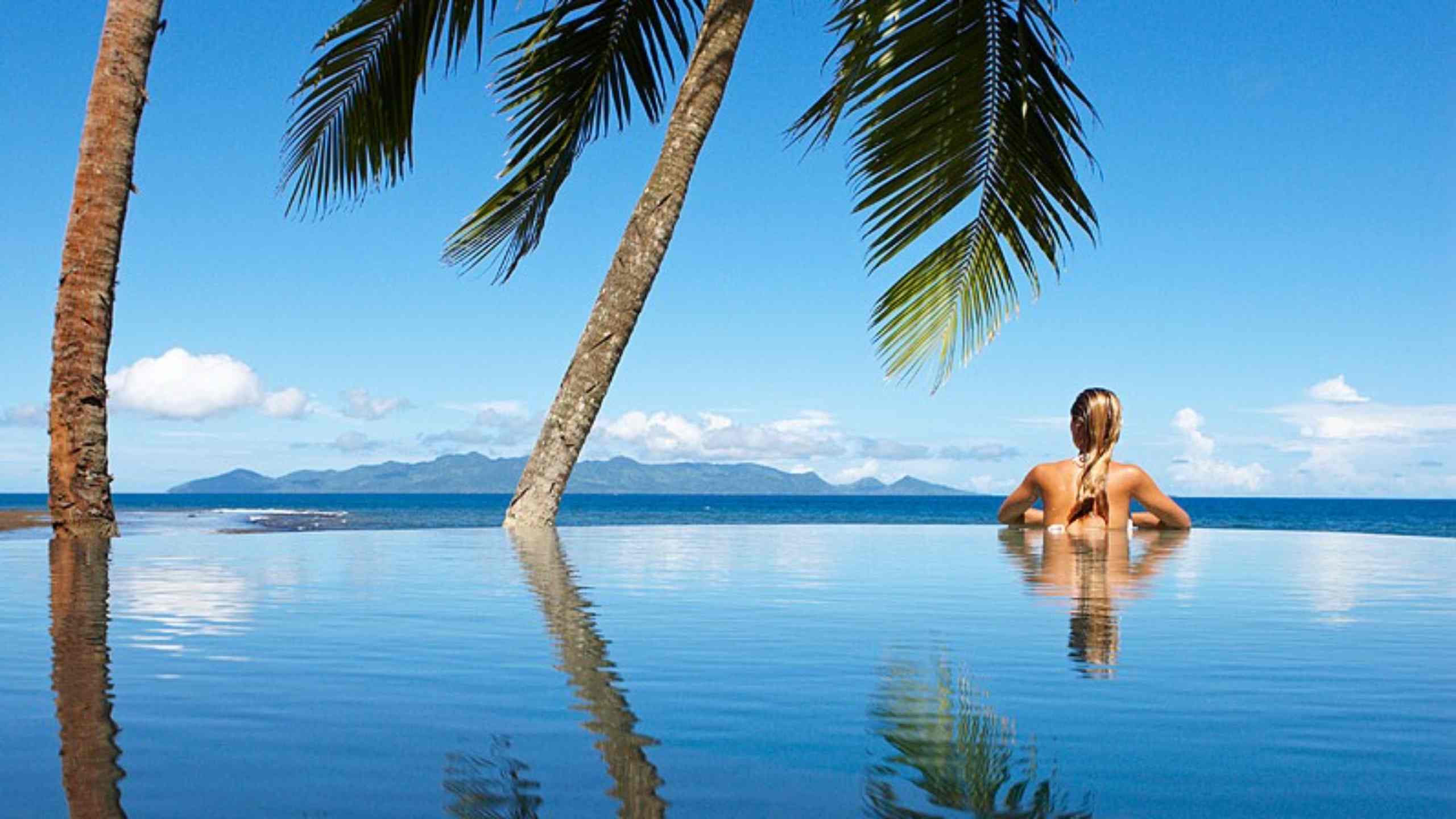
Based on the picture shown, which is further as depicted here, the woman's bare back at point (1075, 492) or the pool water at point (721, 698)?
the woman's bare back at point (1075, 492)

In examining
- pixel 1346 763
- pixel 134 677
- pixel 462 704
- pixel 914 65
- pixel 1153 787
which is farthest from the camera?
pixel 914 65

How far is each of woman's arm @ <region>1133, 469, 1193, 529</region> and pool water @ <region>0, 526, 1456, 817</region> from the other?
11.1 feet

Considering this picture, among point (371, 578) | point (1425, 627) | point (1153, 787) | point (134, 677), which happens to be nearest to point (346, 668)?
point (134, 677)

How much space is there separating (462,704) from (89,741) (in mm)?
482

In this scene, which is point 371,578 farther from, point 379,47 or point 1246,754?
point 379,47

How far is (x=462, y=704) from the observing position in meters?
1.75

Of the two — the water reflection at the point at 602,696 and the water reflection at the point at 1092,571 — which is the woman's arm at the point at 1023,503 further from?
the water reflection at the point at 602,696

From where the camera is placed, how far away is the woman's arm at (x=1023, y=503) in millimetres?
7379

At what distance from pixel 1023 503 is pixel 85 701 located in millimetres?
6572

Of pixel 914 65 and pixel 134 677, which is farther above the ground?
pixel 914 65

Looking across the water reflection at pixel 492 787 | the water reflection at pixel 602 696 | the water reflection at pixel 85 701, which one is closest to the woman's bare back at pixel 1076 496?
the water reflection at pixel 602 696

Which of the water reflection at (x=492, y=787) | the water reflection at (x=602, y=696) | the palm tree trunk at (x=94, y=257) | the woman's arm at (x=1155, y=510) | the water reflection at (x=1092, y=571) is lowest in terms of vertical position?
the water reflection at (x=492, y=787)

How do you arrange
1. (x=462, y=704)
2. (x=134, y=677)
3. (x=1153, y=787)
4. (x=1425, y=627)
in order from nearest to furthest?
1. (x=1153, y=787)
2. (x=462, y=704)
3. (x=134, y=677)
4. (x=1425, y=627)

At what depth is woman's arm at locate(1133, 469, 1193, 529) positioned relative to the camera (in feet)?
23.8
